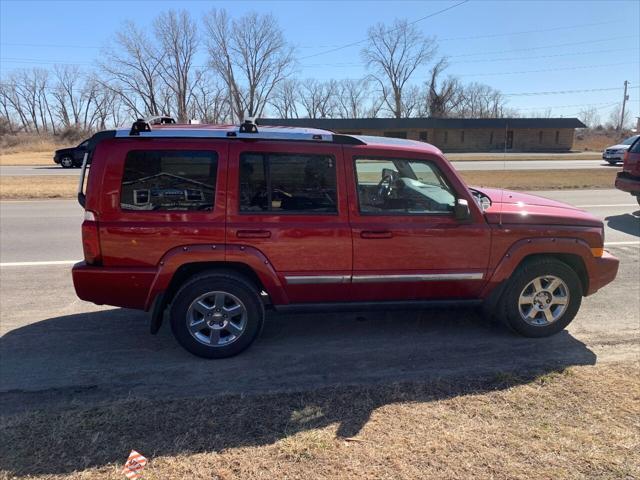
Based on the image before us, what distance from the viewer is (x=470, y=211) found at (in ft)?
13.1

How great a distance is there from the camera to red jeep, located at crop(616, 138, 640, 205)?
10.9m

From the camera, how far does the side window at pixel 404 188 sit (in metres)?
3.94

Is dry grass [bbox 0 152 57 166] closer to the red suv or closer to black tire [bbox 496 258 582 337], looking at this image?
the red suv

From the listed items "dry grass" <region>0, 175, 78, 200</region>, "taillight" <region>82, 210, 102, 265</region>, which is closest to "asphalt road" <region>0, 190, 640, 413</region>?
"taillight" <region>82, 210, 102, 265</region>

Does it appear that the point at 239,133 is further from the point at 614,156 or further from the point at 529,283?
the point at 614,156

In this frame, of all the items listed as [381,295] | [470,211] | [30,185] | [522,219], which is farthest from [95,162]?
[30,185]

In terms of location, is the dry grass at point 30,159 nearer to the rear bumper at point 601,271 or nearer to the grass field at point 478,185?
the grass field at point 478,185

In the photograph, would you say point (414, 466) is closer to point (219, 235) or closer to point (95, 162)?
point (219, 235)

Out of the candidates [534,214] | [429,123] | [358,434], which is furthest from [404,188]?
[429,123]

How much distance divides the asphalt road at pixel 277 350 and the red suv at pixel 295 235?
0.98ft

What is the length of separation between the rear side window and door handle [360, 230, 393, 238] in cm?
126

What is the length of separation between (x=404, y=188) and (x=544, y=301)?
1.67m

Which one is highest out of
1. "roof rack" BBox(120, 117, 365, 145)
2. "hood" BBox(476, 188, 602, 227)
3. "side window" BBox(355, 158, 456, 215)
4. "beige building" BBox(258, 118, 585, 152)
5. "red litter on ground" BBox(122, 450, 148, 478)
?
"beige building" BBox(258, 118, 585, 152)

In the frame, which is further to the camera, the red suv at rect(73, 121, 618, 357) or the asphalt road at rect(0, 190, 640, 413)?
the red suv at rect(73, 121, 618, 357)
